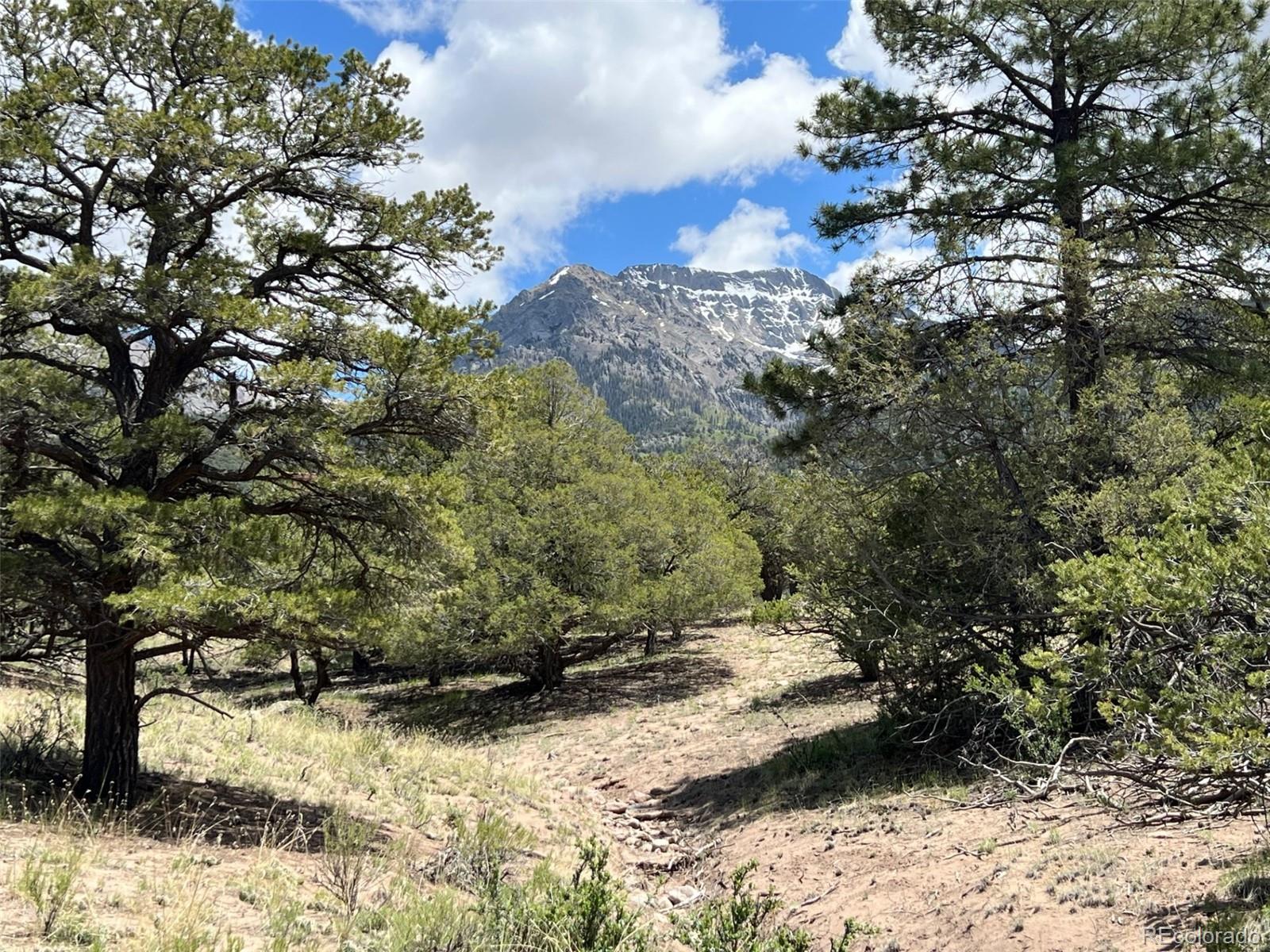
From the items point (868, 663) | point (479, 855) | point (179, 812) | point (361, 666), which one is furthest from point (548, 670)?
point (179, 812)

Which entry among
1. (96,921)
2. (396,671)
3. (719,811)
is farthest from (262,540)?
(396,671)

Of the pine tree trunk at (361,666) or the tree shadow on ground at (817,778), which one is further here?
the pine tree trunk at (361,666)

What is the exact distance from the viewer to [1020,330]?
9.50m

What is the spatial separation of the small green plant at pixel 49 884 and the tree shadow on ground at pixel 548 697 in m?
13.0

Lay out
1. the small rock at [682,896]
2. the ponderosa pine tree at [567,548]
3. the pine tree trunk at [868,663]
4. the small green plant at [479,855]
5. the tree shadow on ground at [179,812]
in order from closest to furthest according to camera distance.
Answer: the tree shadow on ground at [179,812] → the small green plant at [479,855] → the small rock at [682,896] → the pine tree trunk at [868,663] → the ponderosa pine tree at [567,548]

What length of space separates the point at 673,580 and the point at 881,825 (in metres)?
12.2

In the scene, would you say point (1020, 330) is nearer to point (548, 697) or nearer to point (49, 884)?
point (49, 884)

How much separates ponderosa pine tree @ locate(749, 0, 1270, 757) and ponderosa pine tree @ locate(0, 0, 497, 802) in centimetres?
512

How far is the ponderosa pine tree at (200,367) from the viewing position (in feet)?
20.9

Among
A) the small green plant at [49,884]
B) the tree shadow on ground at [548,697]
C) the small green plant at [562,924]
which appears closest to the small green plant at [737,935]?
the small green plant at [562,924]

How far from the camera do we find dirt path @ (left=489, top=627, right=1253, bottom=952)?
5.39 m

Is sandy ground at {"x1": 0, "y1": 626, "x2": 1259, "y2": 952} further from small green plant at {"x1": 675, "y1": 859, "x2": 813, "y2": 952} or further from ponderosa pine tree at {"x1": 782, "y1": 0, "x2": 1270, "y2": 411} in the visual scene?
ponderosa pine tree at {"x1": 782, "y1": 0, "x2": 1270, "y2": 411}

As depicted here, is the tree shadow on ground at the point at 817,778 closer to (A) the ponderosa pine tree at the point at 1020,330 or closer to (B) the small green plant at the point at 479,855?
(A) the ponderosa pine tree at the point at 1020,330

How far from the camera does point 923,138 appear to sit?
1059cm
